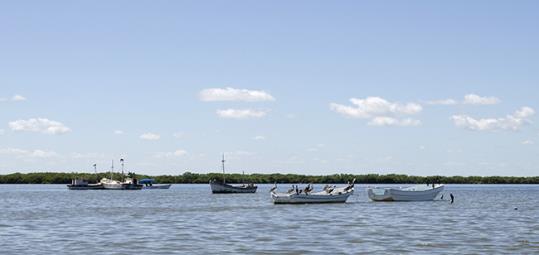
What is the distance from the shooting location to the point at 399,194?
4675 inches

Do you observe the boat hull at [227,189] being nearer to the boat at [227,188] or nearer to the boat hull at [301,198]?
the boat at [227,188]

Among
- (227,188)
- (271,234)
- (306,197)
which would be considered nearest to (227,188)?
(227,188)

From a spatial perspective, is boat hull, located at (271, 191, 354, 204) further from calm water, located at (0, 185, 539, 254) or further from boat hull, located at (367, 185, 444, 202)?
calm water, located at (0, 185, 539, 254)

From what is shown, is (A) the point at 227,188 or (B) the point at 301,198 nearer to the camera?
(B) the point at 301,198

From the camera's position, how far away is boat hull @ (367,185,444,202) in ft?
389

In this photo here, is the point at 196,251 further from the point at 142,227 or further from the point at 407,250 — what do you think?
the point at 142,227

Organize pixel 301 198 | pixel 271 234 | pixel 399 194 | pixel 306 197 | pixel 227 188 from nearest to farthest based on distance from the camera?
1. pixel 271 234
2. pixel 301 198
3. pixel 306 197
4. pixel 399 194
5. pixel 227 188

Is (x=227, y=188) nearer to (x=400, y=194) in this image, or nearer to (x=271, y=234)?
(x=400, y=194)

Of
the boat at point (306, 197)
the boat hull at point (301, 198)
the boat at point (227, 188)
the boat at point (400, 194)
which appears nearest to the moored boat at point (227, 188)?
the boat at point (227, 188)

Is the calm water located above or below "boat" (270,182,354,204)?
below

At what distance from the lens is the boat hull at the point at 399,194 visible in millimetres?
118625

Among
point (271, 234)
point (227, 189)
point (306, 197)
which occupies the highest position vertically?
point (227, 189)

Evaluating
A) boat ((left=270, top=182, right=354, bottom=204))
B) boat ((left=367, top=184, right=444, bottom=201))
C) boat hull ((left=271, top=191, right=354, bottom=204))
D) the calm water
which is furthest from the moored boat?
the calm water

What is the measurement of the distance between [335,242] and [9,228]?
27.9 metres
